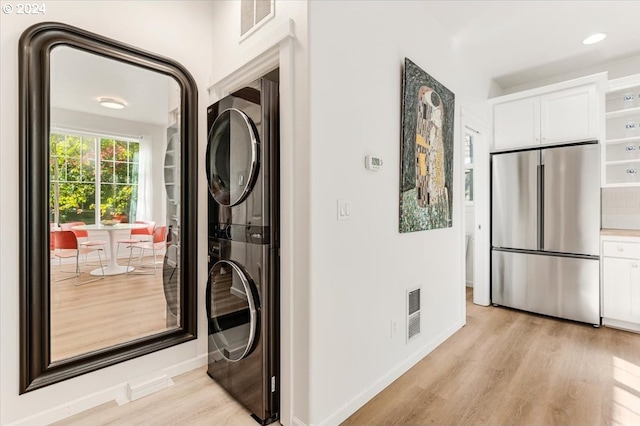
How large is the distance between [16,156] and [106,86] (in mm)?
649

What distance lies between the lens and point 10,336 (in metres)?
1.61

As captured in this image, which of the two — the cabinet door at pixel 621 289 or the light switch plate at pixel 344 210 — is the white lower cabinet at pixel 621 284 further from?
the light switch plate at pixel 344 210

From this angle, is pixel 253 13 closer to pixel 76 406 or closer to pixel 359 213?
pixel 359 213

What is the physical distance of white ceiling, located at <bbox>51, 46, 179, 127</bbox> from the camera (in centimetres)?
178

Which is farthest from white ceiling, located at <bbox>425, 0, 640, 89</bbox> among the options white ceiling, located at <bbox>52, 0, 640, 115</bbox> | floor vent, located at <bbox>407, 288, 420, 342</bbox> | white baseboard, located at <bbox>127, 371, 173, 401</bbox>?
white baseboard, located at <bbox>127, 371, 173, 401</bbox>

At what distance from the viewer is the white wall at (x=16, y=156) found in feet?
5.24

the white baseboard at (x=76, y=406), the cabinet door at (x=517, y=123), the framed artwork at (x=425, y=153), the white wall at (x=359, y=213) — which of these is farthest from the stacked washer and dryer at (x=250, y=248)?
the cabinet door at (x=517, y=123)

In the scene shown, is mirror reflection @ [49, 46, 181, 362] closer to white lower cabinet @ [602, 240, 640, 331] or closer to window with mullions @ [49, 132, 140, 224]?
window with mullions @ [49, 132, 140, 224]

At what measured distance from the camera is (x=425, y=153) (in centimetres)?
253

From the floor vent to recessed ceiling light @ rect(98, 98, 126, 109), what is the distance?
2.35 meters

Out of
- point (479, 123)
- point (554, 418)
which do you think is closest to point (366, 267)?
point (554, 418)

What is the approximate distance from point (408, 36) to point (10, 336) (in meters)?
3.06

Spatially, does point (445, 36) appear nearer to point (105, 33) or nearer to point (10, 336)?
point (105, 33)

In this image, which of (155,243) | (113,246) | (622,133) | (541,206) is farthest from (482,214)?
(113,246)
